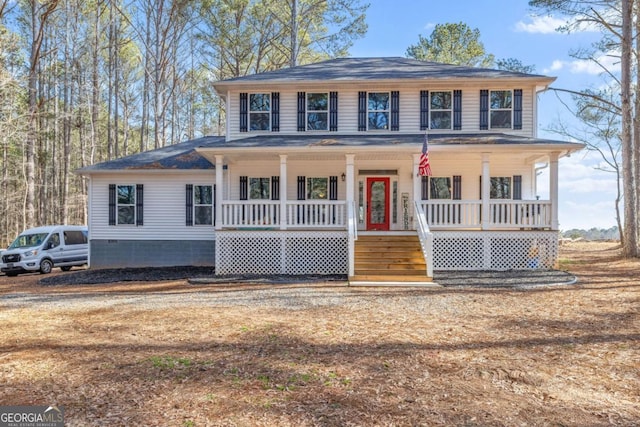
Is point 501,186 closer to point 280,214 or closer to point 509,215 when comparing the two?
point 509,215

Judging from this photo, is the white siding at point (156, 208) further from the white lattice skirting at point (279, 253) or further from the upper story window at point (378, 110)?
the upper story window at point (378, 110)

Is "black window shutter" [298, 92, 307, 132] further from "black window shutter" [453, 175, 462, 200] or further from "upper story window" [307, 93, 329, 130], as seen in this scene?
"black window shutter" [453, 175, 462, 200]

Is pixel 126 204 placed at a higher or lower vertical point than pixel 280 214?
higher

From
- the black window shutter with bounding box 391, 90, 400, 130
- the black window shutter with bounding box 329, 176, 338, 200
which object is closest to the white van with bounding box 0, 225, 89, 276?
the black window shutter with bounding box 329, 176, 338, 200

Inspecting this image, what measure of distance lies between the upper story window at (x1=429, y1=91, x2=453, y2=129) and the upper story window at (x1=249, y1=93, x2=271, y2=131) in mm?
5679

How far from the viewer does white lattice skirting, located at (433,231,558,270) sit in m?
11.8

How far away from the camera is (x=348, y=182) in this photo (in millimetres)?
11805

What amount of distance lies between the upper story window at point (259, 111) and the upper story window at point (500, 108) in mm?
7680

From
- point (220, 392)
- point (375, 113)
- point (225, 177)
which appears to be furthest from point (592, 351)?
point (225, 177)

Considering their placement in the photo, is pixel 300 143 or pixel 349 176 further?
pixel 300 143

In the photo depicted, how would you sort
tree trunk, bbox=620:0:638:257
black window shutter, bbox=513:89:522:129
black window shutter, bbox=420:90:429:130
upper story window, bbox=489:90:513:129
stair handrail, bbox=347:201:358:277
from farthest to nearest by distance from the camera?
tree trunk, bbox=620:0:638:257 → black window shutter, bbox=420:90:429:130 → upper story window, bbox=489:90:513:129 → black window shutter, bbox=513:89:522:129 → stair handrail, bbox=347:201:358:277

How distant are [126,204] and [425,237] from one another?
1074cm

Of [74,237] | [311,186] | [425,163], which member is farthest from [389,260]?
[74,237]

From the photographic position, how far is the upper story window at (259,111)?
1409 cm
